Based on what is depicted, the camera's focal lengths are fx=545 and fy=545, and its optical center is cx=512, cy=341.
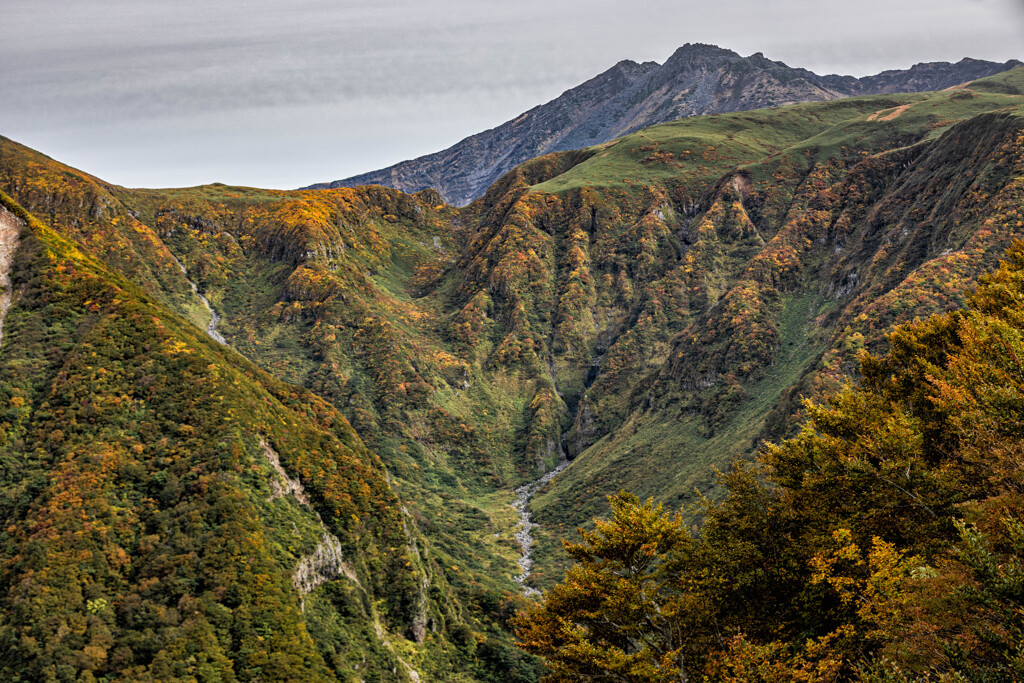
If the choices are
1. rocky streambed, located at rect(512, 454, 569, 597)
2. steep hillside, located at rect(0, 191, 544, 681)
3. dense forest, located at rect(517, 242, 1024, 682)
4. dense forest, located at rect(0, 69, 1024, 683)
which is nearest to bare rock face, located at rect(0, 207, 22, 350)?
steep hillside, located at rect(0, 191, 544, 681)

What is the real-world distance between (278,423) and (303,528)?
15413 mm

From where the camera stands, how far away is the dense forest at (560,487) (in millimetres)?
24219

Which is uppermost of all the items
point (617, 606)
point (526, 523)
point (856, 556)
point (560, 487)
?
point (856, 556)

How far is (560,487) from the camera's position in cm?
13850

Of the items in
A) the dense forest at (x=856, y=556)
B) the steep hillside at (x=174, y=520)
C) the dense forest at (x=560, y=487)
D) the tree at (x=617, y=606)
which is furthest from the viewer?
the steep hillside at (x=174, y=520)

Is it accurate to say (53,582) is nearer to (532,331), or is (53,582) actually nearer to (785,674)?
(785,674)

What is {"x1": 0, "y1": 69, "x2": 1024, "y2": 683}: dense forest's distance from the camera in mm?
24219

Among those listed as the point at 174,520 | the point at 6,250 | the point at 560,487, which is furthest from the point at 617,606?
the point at 560,487

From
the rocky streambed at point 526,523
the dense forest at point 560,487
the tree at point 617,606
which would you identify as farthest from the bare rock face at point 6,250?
the rocky streambed at point 526,523

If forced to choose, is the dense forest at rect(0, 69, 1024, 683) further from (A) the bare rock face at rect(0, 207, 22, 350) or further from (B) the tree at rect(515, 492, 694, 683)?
(A) the bare rock face at rect(0, 207, 22, 350)

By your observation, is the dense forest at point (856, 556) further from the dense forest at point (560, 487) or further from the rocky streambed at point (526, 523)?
the rocky streambed at point (526, 523)

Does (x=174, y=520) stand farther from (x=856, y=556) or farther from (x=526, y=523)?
(x=526, y=523)

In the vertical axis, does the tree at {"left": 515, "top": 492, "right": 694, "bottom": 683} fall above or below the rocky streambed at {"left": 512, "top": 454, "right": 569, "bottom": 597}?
above

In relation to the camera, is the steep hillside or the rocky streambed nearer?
the steep hillside
